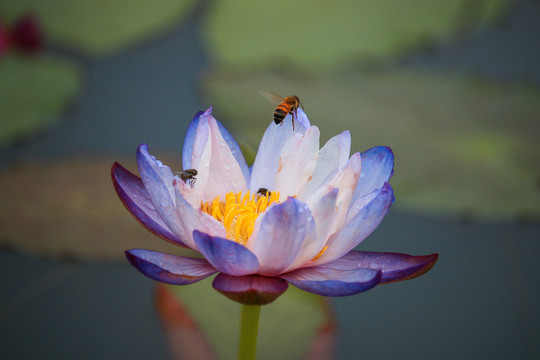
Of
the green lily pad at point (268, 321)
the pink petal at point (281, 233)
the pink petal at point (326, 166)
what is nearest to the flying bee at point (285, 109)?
the pink petal at point (326, 166)

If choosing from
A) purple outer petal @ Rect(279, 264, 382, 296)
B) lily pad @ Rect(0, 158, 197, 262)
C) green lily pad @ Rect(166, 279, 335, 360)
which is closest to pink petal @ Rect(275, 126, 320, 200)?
purple outer petal @ Rect(279, 264, 382, 296)

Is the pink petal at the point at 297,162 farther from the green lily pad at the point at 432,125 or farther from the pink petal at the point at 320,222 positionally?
the green lily pad at the point at 432,125

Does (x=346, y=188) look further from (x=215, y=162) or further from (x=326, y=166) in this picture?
(x=215, y=162)

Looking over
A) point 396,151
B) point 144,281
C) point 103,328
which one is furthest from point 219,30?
point 103,328

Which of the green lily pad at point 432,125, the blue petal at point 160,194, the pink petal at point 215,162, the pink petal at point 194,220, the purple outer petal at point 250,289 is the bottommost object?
the purple outer petal at point 250,289

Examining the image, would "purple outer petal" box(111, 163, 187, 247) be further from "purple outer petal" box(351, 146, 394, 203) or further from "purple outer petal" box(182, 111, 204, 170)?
"purple outer petal" box(351, 146, 394, 203)
